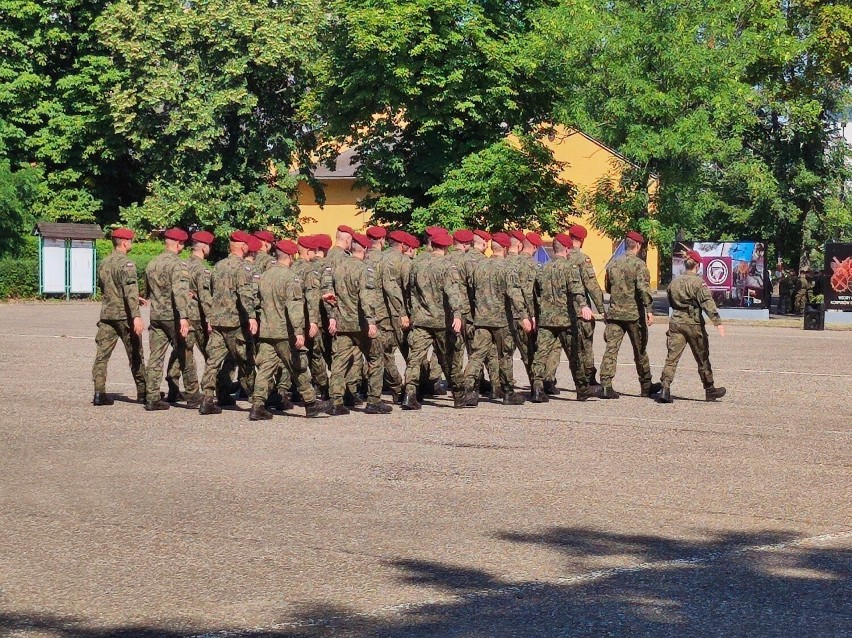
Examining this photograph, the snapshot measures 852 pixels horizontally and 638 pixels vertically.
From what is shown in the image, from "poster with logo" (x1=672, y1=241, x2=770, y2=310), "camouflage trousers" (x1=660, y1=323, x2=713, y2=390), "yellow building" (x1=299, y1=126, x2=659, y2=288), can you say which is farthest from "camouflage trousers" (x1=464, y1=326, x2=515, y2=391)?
"yellow building" (x1=299, y1=126, x2=659, y2=288)

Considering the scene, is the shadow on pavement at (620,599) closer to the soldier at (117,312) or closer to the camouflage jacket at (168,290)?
the camouflage jacket at (168,290)

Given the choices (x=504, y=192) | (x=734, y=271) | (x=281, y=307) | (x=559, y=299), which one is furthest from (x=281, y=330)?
(x=504, y=192)

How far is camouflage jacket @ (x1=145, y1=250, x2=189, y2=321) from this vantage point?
16297 millimetres

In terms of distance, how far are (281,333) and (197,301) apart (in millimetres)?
1580

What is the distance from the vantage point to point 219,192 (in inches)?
2179

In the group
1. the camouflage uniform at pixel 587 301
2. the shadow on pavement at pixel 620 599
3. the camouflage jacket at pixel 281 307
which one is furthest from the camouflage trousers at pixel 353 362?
the shadow on pavement at pixel 620 599

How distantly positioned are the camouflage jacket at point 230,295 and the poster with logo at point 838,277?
85.3 feet

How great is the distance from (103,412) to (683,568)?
31.0 feet

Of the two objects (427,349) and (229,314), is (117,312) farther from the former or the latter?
(427,349)

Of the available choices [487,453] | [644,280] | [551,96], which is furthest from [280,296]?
[551,96]

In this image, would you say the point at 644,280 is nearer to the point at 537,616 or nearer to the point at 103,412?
the point at 103,412

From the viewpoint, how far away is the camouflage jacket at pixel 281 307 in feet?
50.8

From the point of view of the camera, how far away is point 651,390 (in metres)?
18.2

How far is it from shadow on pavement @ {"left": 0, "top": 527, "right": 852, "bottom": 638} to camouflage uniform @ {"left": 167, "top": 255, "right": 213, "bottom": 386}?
819 centimetres
